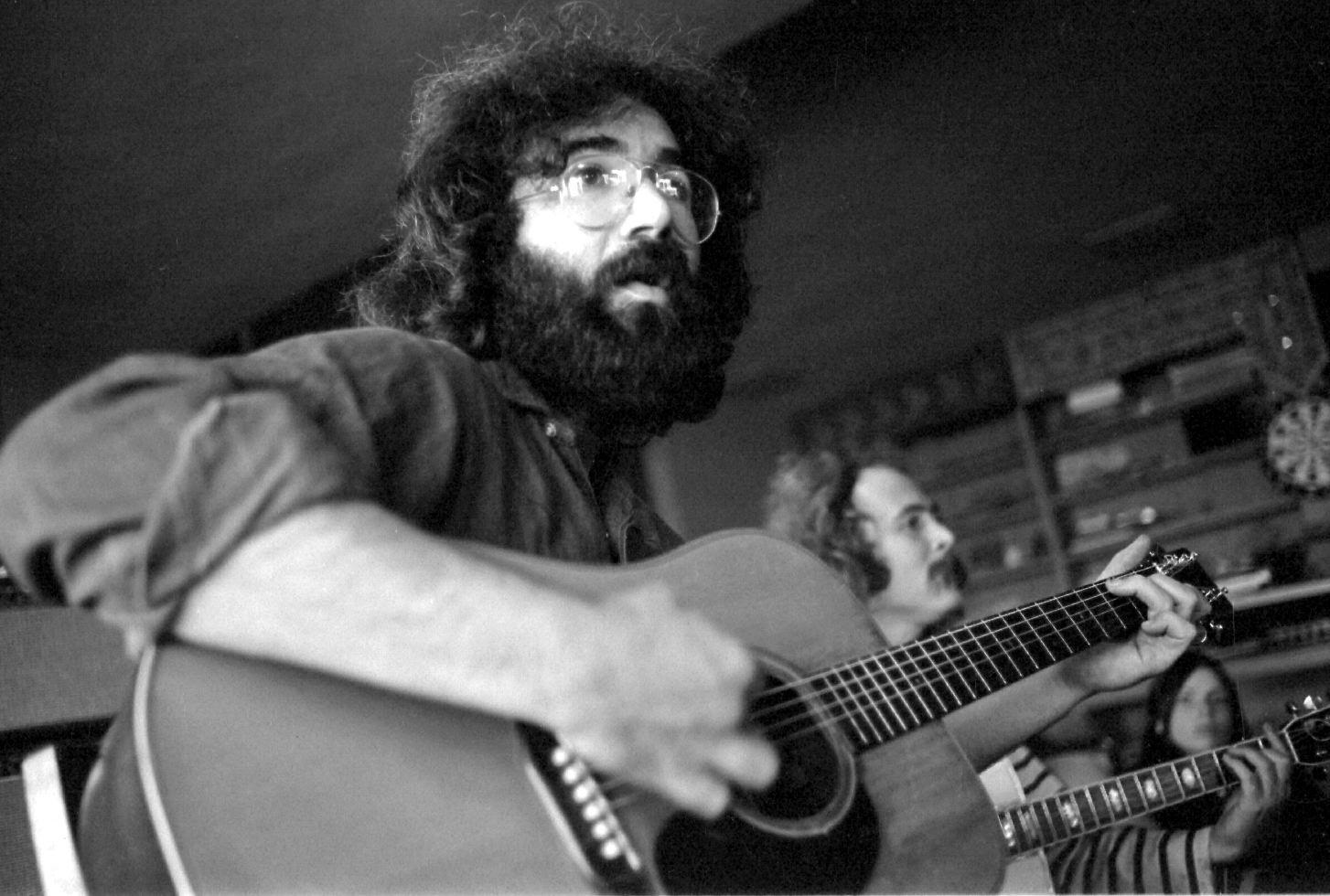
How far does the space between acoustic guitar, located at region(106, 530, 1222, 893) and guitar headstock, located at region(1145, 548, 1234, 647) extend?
770mm

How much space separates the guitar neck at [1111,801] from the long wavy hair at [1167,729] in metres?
0.09

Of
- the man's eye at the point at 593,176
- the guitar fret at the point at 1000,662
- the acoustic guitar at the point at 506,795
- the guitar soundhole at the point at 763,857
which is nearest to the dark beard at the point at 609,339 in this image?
the man's eye at the point at 593,176

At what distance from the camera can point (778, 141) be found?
4410 millimetres

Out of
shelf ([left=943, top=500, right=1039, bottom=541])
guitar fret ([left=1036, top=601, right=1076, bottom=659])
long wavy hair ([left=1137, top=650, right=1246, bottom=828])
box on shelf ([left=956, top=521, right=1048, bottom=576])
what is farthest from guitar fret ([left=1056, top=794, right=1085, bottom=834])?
shelf ([left=943, top=500, right=1039, bottom=541])

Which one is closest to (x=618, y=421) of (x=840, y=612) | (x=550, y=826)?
(x=840, y=612)

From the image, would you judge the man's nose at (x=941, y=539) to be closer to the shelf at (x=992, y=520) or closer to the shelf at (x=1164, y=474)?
the shelf at (x=1164, y=474)

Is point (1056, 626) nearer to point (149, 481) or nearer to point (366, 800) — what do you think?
point (366, 800)

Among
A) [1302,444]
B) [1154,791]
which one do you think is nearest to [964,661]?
[1154,791]

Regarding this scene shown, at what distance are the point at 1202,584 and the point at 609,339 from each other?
0.98 meters

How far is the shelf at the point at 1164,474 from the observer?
6340 millimetres

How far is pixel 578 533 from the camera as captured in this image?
123 cm

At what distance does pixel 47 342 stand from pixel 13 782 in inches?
154

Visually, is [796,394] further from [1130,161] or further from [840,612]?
[840,612]

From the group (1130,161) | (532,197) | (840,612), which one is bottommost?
(840,612)
